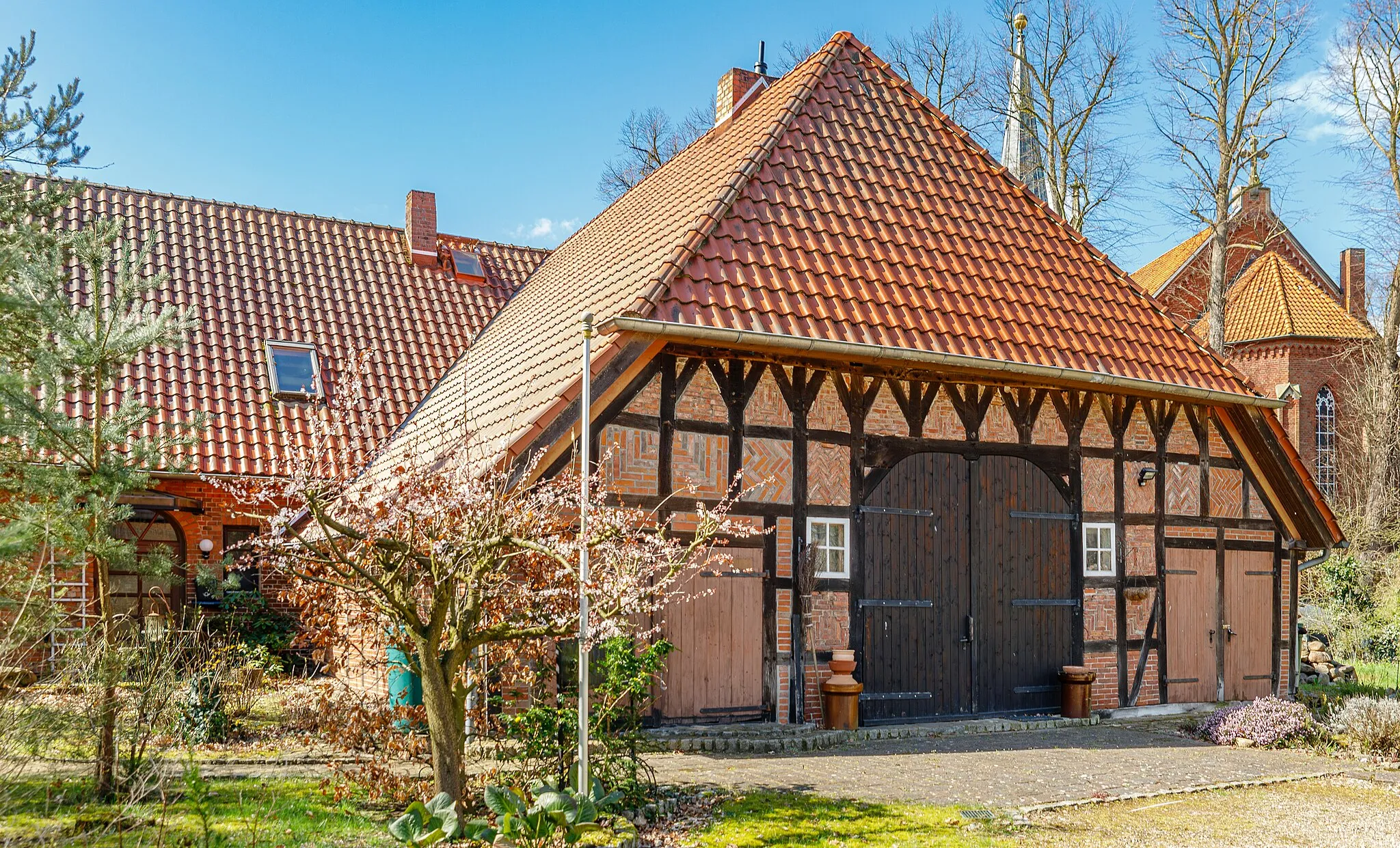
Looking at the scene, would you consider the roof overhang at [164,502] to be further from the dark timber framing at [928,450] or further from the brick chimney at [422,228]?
the dark timber framing at [928,450]

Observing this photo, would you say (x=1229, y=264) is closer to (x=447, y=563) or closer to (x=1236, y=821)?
(x=1236, y=821)

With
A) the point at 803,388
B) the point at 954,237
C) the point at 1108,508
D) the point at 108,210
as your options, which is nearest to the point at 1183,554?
the point at 1108,508

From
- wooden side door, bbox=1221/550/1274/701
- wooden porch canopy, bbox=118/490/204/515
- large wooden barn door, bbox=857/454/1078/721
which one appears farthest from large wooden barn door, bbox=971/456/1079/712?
wooden porch canopy, bbox=118/490/204/515

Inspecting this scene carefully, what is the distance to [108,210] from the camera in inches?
596

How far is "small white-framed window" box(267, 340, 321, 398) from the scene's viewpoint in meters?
13.4

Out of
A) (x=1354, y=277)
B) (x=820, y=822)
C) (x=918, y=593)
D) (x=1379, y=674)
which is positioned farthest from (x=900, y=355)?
(x=1354, y=277)

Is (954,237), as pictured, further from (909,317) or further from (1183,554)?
(1183,554)

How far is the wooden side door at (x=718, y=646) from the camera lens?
938 centimetres

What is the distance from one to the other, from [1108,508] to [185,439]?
906 centimetres

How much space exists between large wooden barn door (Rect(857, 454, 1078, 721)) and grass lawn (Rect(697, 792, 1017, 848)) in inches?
124

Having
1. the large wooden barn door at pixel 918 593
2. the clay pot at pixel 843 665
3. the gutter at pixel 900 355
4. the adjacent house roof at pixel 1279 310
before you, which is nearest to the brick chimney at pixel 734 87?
the gutter at pixel 900 355

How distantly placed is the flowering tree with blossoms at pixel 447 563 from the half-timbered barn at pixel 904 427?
3.95ft

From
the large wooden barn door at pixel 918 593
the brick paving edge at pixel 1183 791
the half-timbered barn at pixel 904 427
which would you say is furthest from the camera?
the large wooden barn door at pixel 918 593

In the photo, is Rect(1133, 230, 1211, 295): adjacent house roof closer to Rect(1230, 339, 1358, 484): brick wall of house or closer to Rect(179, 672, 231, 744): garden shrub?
Rect(1230, 339, 1358, 484): brick wall of house
